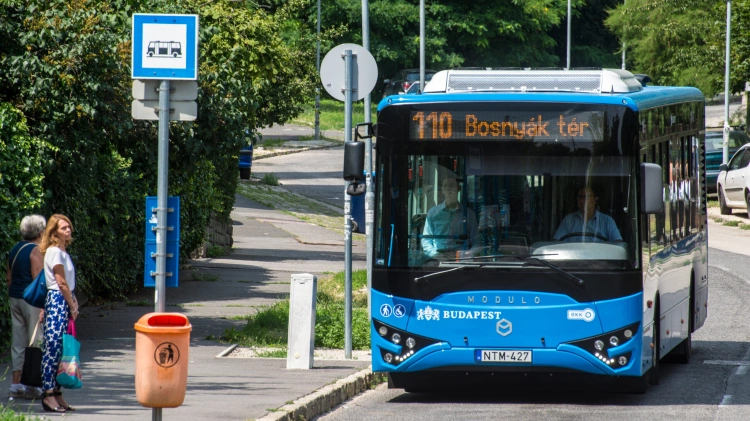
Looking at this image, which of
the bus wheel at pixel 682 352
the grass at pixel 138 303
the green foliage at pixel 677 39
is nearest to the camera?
the bus wheel at pixel 682 352

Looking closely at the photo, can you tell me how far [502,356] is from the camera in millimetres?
9914

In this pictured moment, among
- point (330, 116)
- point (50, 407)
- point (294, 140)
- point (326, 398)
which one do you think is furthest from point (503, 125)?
point (330, 116)

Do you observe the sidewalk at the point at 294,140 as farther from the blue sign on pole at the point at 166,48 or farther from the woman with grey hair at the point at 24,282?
the blue sign on pole at the point at 166,48

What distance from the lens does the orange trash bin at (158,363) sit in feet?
24.4

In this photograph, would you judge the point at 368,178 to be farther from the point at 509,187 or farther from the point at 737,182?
the point at 737,182

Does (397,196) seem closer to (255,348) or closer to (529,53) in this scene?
(255,348)

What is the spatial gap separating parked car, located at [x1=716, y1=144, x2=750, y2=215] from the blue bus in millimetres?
21849

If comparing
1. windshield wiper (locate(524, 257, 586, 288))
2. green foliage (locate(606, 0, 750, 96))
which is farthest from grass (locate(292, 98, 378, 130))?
windshield wiper (locate(524, 257, 586, 288))

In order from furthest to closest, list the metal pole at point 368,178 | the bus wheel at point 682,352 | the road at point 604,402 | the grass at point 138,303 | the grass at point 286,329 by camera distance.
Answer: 1. the grass at point 138,303
2. the grass at point 286,329
3. the bus wheel at point 682,352
4. the metal pole at point 368,178
5. the road at point 604,402

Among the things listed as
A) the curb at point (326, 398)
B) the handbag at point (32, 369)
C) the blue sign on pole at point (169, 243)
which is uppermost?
the blue sign on pole at point (169, 243)

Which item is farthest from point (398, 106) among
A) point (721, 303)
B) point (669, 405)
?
point (721, 303)

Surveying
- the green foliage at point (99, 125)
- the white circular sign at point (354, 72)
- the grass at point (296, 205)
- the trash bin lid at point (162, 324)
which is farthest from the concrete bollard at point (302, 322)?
the grass at point (296, 205)

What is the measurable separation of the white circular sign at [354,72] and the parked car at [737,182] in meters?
20.5

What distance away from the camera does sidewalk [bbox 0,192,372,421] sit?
8.94 m
